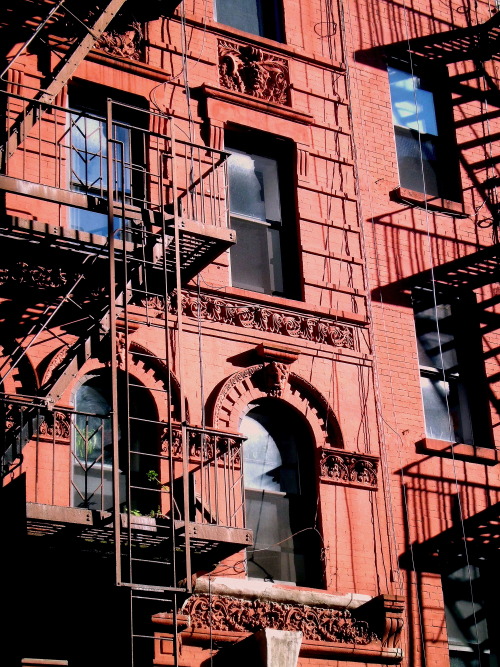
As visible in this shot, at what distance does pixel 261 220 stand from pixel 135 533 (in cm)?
562

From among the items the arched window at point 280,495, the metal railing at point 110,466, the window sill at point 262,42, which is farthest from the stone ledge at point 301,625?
the window sill at point 262,42

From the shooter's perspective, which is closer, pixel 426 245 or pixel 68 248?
pixel 68 248

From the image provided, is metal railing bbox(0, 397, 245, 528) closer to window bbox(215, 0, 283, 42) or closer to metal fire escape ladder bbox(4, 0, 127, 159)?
metal fire escape ladder bbox(4, 0, 127, 159)

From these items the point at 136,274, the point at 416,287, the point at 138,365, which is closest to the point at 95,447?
the point at 138,365

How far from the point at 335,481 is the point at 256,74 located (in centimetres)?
528

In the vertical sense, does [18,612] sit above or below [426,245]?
below

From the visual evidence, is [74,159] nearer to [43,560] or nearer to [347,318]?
[347,318]

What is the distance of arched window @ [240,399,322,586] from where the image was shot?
14.0m

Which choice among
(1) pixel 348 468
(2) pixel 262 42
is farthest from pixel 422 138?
(1) pixel 348 468

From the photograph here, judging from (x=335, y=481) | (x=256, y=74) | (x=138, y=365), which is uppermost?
(x=256, y=74)

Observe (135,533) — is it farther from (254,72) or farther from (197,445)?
(254,72)

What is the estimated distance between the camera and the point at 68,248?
1211 cm

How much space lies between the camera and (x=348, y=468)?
14.7 m

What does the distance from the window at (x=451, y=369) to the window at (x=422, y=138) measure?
5.55 feet
